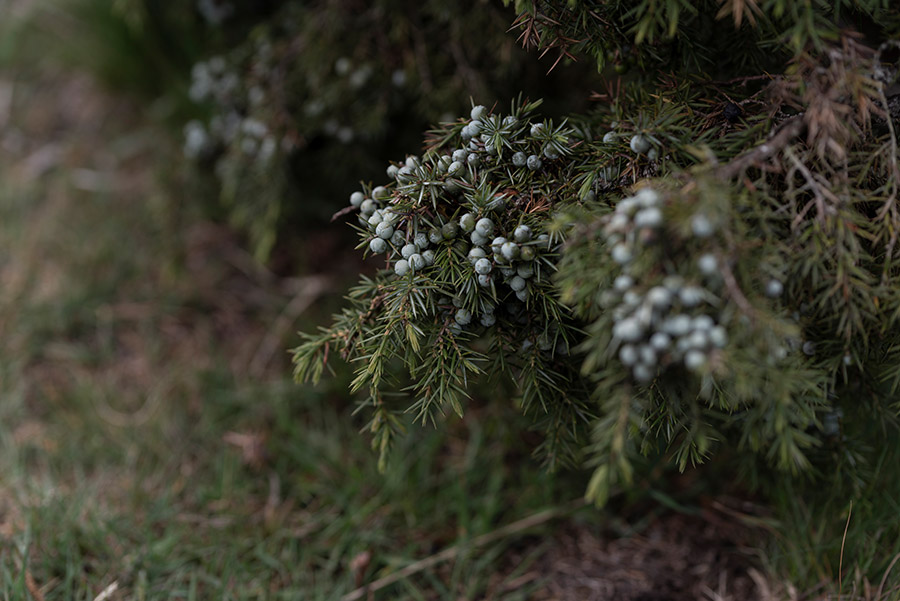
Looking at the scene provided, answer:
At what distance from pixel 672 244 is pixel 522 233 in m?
0.24

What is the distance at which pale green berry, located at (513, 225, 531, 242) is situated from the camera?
1065mm

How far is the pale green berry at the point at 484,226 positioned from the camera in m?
1.09

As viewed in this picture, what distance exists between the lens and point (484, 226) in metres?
1.09

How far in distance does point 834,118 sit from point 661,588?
107cm

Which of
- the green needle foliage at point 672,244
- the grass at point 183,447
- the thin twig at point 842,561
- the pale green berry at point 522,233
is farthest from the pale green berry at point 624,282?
the grass at point 183,447

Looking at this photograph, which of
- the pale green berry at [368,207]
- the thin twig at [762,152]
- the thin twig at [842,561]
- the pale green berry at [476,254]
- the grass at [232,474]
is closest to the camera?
the thin twig at [762,152]

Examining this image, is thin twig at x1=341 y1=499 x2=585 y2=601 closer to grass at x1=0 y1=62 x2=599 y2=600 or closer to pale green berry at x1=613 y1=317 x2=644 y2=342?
grass at x1=0 y1=62 x2=599 y2=600

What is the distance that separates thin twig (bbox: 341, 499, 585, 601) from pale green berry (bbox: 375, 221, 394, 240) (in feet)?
2.80

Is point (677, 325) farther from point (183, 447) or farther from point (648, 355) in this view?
point (183, 447)

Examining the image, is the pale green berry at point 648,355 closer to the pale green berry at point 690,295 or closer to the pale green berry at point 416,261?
the pale green berry at point 690,295

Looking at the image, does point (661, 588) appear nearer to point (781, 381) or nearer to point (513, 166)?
point (781, 381)

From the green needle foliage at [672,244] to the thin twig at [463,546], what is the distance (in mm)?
429

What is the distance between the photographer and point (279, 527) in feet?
5.63

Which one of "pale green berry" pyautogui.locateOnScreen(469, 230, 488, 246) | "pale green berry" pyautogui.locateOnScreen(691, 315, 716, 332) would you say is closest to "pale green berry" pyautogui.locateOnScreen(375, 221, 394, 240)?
"pale green berry" pyautogui.locateOnScreen(469, 230, 488, 246)
